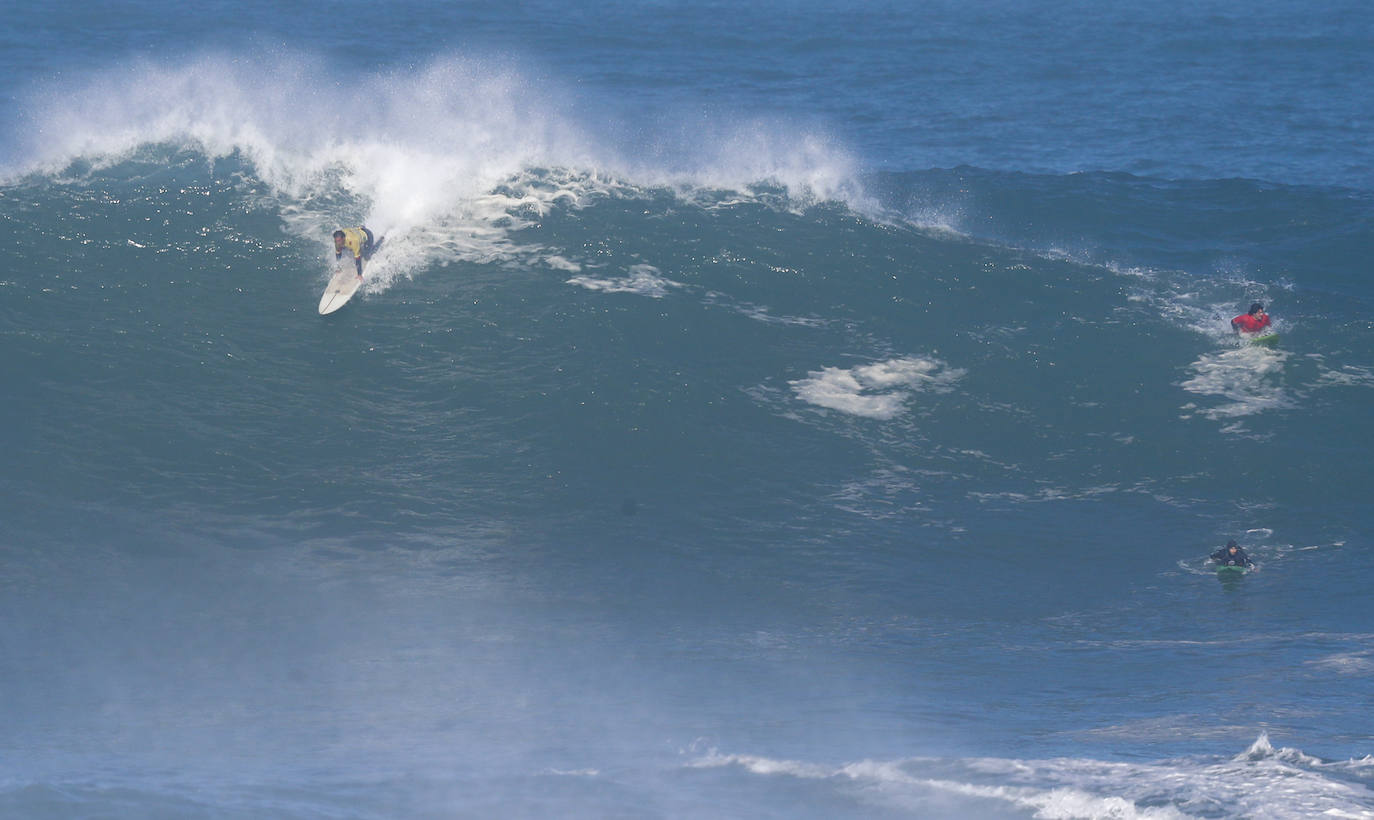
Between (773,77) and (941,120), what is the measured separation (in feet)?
35.8

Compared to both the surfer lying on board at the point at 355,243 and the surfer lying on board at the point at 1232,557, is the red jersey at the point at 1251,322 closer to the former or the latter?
the surfer lying on board at the point at 1232,557

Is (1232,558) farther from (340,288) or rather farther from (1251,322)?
(340,288)

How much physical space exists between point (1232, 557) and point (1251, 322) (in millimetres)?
10548

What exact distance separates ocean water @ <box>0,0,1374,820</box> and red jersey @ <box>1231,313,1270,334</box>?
30.2 inches

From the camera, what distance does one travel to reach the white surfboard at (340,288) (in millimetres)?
31641

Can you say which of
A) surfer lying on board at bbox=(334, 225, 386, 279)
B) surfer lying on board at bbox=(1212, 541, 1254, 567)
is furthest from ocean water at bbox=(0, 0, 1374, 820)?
surfer lying on board at bbox=(334, 225, 386, 279)

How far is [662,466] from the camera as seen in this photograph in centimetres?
2647

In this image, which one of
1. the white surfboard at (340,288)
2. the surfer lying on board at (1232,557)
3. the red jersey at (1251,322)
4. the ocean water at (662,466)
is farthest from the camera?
the white surfboard at (340,288)

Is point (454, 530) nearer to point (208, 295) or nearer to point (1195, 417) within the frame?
point (208, 295)

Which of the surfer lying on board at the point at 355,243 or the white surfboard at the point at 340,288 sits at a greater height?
the surfer lying on board at the point at 355,243

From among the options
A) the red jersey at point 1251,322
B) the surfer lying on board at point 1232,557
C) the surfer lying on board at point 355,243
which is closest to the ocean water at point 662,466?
the surfer lying on board at point 1232,557

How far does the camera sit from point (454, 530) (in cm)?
2414

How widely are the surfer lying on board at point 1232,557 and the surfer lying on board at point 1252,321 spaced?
10230mm

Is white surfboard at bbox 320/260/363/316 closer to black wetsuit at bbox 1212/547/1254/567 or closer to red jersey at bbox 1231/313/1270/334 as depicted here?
black wetsuit at bbox 1212/547/1254/567
